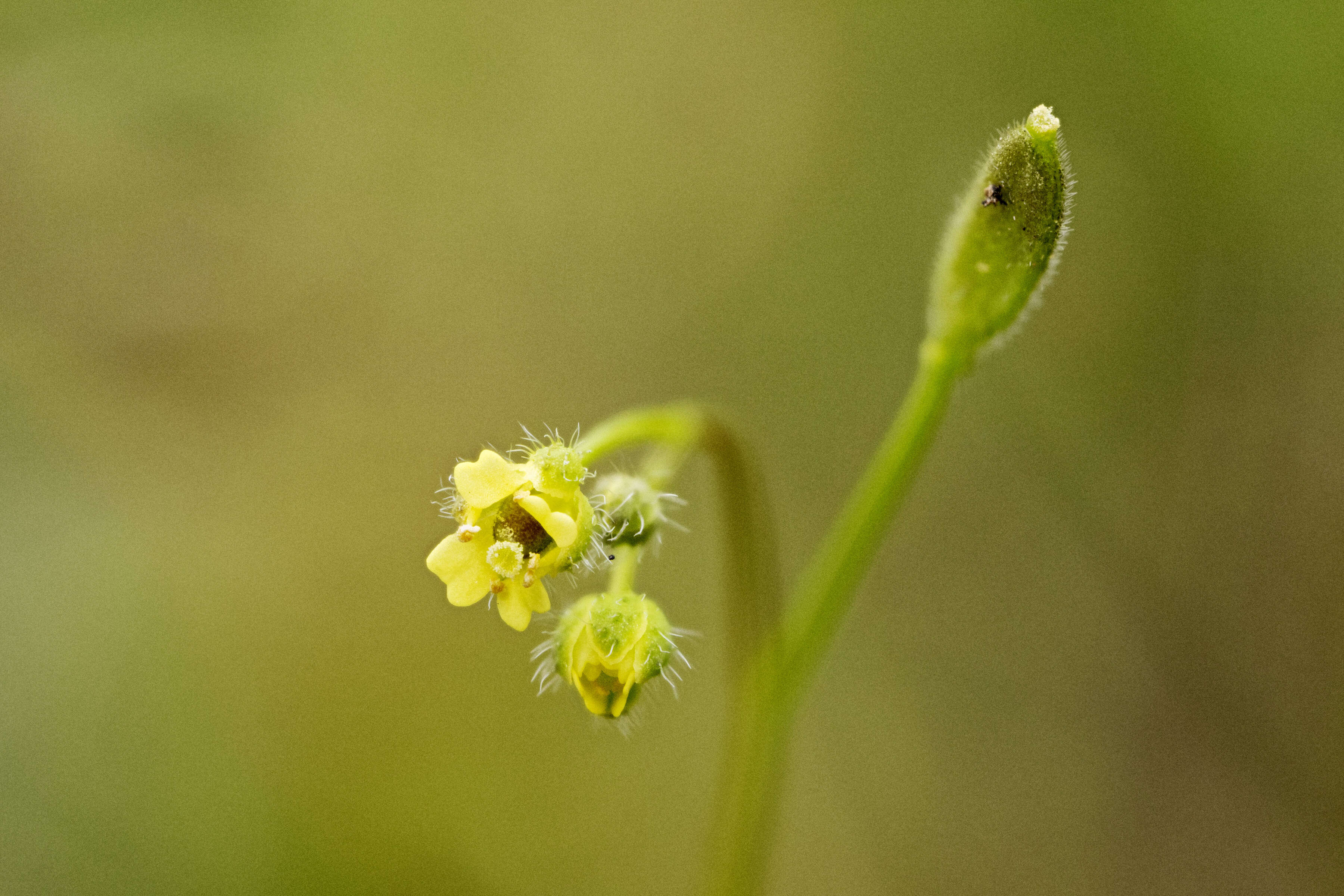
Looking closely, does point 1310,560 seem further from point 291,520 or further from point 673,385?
point 291,520

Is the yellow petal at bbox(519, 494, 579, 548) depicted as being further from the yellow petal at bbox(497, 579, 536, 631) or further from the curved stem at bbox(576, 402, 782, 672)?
the curved stem at bbox(576, 402, 782, 672)

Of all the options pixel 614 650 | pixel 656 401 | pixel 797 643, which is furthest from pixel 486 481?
pixel 656 401

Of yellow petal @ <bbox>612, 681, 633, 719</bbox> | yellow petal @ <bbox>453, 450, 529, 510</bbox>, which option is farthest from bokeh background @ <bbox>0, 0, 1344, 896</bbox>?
yellow petal @ <bbox>453, 450, 529, 510</bbox>

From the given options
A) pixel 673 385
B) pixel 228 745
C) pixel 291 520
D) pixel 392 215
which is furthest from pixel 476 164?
pixel 228 745

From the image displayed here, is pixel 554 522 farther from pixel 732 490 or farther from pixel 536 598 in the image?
pixel 732 490

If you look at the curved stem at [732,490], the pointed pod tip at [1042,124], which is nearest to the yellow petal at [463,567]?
the curved stem at [732,490]
